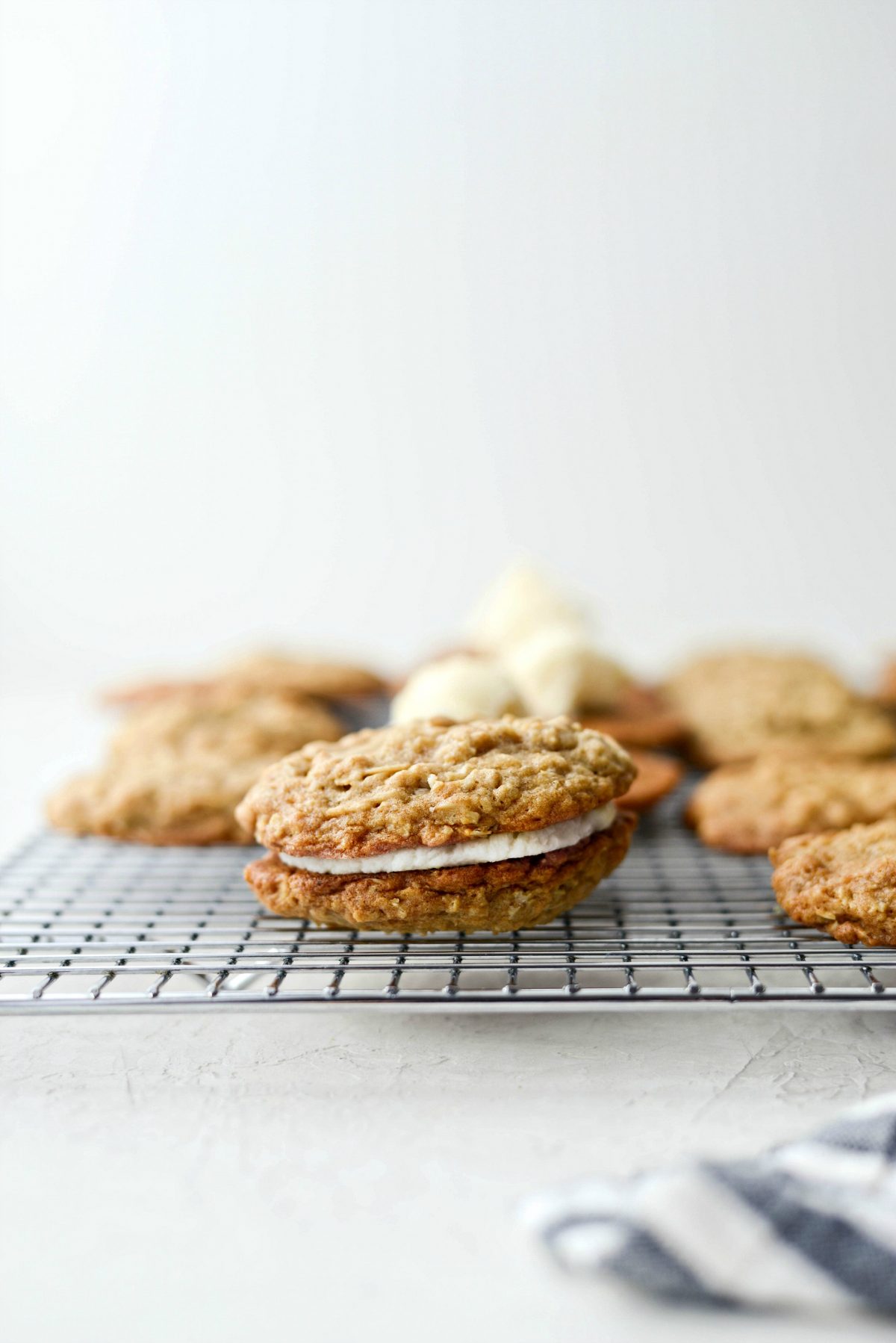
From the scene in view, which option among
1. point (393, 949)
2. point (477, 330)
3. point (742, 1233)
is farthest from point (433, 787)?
point (477, 330)

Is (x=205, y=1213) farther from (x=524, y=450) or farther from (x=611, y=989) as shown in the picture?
(x=524, y=450)

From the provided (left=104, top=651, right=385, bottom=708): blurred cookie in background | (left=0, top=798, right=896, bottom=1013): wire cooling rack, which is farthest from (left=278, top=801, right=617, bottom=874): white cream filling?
(left=104, top=651, right=385, bottom=708): blurred cookie in background

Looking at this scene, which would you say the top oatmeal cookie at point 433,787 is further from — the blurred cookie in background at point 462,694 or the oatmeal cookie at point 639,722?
the oatmeal cookie at point 639,722

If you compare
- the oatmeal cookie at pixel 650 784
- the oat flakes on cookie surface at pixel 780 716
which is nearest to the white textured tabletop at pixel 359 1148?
the oatmeal cookie at pixel 650 784

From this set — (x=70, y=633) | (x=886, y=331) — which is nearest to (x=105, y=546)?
(x=70, y=633)

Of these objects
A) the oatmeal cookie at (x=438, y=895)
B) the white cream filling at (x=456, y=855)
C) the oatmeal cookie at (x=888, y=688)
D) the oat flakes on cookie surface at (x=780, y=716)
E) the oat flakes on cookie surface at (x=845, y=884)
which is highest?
the white cream filling at (x=456, y=855)

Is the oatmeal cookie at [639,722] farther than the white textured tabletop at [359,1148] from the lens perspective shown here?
Yes

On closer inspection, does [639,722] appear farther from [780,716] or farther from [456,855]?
[456,855]

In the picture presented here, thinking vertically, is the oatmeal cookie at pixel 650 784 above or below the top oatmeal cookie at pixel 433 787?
below
